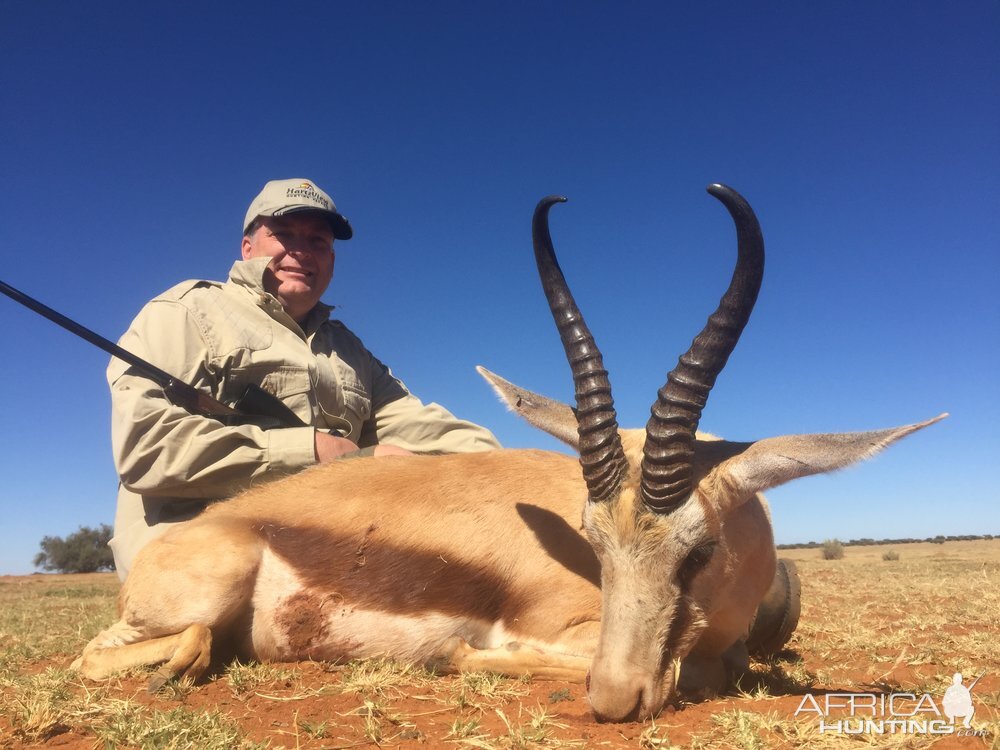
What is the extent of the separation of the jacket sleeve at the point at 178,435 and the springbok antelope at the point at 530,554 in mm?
402

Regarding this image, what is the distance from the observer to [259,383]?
221 inches

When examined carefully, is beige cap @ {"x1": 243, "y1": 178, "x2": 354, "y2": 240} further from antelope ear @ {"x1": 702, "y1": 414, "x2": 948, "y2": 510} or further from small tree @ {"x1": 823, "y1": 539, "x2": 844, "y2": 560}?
small tree @ {"x1": 823, "y1": 539, "x2": 844, "y2": 560}

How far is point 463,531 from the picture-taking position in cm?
417

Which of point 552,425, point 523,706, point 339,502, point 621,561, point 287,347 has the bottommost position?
point 523,706

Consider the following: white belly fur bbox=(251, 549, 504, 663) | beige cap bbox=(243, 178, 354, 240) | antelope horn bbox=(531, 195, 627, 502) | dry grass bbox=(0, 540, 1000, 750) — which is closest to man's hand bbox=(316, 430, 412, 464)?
white belly fur bbox=(251, 549, 504, 663)

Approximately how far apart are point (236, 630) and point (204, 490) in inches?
50.0

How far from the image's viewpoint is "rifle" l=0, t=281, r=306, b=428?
16.1ft

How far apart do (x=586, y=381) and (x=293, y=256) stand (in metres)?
3.71

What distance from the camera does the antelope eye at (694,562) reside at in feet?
10.9

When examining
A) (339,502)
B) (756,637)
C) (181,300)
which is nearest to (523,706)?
(339,502)

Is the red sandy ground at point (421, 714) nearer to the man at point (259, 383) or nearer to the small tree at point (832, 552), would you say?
the man at point (259, 383)

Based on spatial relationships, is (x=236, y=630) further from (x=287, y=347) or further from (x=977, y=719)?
(x=977, y=719)

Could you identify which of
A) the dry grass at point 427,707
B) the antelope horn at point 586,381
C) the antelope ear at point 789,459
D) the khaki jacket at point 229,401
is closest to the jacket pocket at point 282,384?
the khaki jacket at point 229,401

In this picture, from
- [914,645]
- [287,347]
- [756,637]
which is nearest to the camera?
[756,637]
